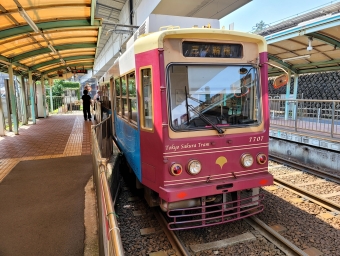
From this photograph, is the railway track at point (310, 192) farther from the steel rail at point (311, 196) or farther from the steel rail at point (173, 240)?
the steel rail at point (173, 240)

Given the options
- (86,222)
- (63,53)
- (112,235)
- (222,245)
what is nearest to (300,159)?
(222,245)

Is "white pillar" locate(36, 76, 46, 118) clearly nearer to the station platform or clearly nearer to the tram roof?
the tram roof

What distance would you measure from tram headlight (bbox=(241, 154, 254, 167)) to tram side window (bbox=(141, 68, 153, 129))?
56.1 inches

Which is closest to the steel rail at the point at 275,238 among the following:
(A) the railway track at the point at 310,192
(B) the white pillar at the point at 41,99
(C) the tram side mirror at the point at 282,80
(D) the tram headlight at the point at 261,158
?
(D) the tram headlight at the point at 261,158

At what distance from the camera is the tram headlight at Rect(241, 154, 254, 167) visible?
3.81 meters

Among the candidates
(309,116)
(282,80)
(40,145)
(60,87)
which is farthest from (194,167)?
(60,87)

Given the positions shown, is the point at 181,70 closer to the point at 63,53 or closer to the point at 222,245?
the point at 222,245

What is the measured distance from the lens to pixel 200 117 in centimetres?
366

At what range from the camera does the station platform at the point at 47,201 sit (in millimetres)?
3330

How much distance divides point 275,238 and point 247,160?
1137 millimetres

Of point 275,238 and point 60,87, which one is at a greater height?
point 60,87

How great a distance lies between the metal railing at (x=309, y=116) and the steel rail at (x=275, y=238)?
482cm

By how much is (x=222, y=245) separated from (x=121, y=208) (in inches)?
78.7

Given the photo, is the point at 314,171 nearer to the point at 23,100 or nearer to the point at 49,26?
the point at 49,26
